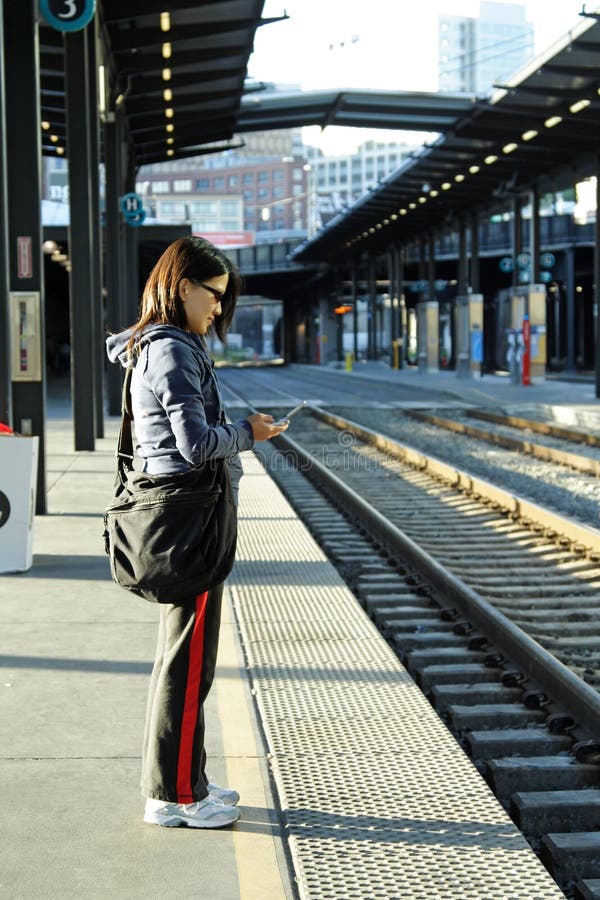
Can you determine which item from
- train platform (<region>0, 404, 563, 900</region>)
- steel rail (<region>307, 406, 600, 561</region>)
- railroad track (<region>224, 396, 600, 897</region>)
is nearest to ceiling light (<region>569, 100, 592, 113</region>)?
steel rail (<region>307, 406, 600, 561</region>)

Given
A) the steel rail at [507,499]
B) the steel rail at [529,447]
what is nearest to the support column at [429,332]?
the steel rail at [529,447]

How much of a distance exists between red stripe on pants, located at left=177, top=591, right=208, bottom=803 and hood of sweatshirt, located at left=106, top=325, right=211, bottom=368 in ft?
2.32

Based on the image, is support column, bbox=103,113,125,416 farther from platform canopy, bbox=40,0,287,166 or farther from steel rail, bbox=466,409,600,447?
steel rail, bbox=466,409,600,447

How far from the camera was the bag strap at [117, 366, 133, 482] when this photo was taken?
363cm

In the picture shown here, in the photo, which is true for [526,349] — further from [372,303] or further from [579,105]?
[372,303]

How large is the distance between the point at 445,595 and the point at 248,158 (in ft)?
599

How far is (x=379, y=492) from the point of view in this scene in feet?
46.1

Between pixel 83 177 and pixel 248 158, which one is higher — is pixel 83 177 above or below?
below

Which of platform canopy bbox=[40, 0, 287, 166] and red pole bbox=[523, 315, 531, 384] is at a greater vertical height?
platform canopy bbox=[40, 0, 287, 166]

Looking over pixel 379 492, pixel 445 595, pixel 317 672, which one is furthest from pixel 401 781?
pixel 379 492

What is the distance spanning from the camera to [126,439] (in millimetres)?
3691

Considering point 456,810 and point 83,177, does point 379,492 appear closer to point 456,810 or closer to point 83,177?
point 83,177

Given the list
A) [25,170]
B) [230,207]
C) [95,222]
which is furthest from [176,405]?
[230,207]

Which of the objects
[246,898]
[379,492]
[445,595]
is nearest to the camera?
[246,898]
